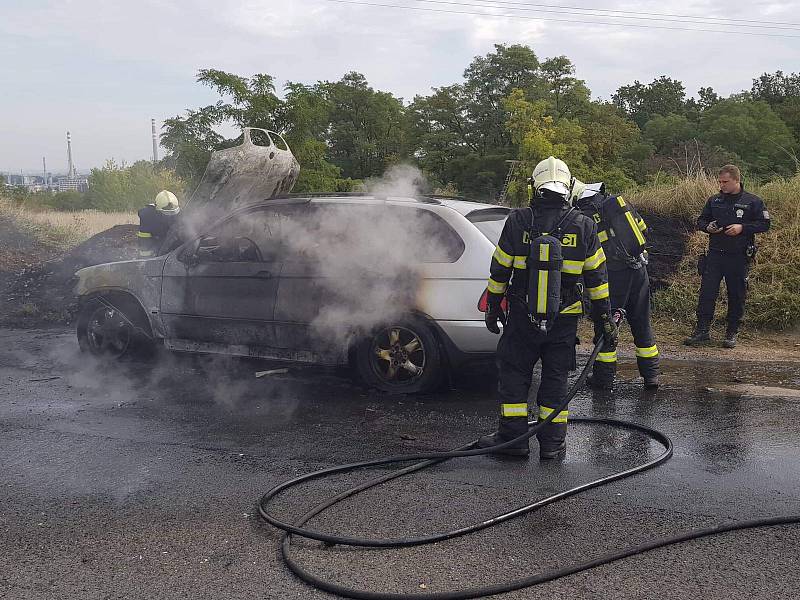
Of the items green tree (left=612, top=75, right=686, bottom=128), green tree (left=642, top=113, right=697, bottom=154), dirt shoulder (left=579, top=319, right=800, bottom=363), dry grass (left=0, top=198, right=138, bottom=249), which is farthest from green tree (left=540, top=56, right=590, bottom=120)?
dirt shoulder (left=579, top=319, right=800, bottom=363)

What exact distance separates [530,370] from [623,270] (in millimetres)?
1857

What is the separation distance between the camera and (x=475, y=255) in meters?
5.51

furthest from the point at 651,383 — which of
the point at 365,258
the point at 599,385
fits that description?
the point at 365,258

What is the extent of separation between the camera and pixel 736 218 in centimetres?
739

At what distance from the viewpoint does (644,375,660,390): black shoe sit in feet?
19.9

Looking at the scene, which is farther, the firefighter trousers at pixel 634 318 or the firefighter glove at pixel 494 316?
the firefighter trousers at pixel 634 318

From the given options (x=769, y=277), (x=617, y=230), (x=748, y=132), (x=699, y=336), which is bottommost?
(x=699, y=336)

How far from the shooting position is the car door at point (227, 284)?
20.2ft

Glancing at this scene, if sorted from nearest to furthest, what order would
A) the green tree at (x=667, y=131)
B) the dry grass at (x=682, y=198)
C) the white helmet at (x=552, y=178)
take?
1. the white helmet at (x=552, y=178)
2. the dry grass at (x=682, y=198)
3. the green tree at (x=667, y=131)

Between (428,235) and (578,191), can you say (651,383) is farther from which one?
(428,235)

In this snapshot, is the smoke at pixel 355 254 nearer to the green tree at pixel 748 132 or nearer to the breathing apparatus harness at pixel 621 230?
the breathing apparatus harness at pixel 621 230

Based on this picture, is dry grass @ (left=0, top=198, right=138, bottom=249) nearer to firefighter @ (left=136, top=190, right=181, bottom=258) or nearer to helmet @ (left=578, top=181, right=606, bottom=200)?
firefighter @ (left=136, top=190, right=181, bottom=258)

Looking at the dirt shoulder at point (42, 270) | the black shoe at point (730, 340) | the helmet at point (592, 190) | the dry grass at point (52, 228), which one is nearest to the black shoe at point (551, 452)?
the helmet at point (592, 190)

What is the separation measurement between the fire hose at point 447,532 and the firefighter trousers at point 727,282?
3.52 metres
